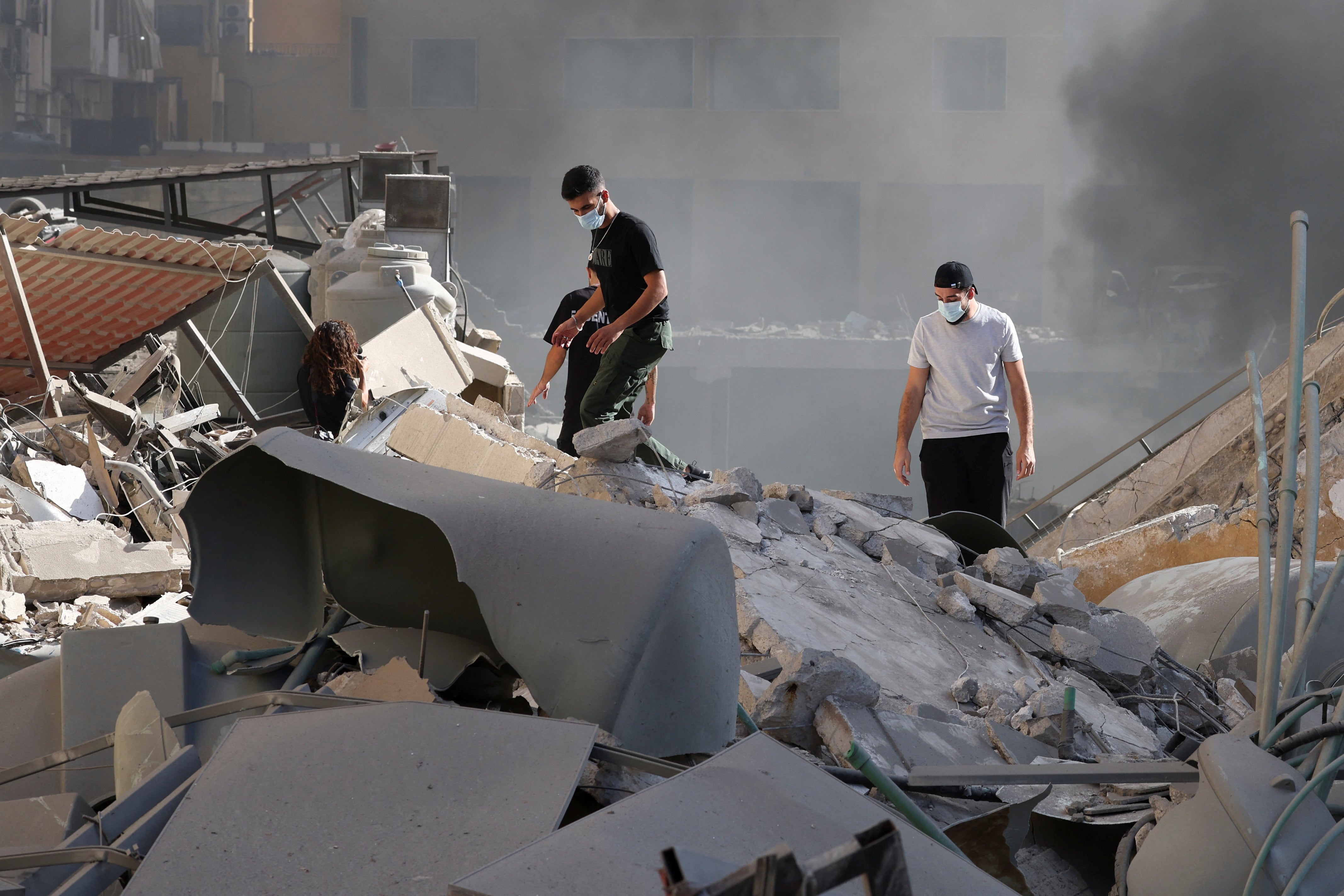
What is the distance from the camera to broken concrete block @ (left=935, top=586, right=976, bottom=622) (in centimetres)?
323

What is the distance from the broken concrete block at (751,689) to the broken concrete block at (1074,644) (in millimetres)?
1276

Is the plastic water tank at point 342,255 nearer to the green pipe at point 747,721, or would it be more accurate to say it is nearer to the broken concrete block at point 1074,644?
the broken concrete block at point 1074,644

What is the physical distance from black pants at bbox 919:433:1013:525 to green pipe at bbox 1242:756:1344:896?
266 cm

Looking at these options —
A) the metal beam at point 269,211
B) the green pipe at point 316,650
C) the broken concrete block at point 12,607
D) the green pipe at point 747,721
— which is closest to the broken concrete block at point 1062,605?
the green pipe at point 747,721

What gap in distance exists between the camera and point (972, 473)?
161 inches

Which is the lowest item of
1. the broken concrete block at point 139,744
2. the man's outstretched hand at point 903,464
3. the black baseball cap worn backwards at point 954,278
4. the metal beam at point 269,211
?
the broken concrete block at point 139,744

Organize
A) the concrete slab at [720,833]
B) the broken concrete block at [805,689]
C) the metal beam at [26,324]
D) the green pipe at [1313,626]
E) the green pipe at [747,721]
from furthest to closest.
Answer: the metal beam at [26,324]
the broken concrete block at [805,689]
the green pipe at [747,721]
the green pipe at [1313,626]
the concrete slab at [720,833]

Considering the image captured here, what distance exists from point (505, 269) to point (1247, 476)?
24.7 metres

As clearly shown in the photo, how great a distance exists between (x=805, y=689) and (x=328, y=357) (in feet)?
14.1

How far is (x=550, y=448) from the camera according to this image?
14.8 feet

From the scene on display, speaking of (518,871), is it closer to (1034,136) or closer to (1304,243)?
(1304,243)

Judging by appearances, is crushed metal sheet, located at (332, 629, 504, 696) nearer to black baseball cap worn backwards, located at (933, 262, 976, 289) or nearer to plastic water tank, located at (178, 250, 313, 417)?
black baseball cap worn backwards, located at (933, 262, 976, 289)

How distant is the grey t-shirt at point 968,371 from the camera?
396 cm

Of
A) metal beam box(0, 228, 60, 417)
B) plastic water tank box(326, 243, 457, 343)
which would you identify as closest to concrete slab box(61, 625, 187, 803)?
metal beam box(0, 228, 60, 417)
